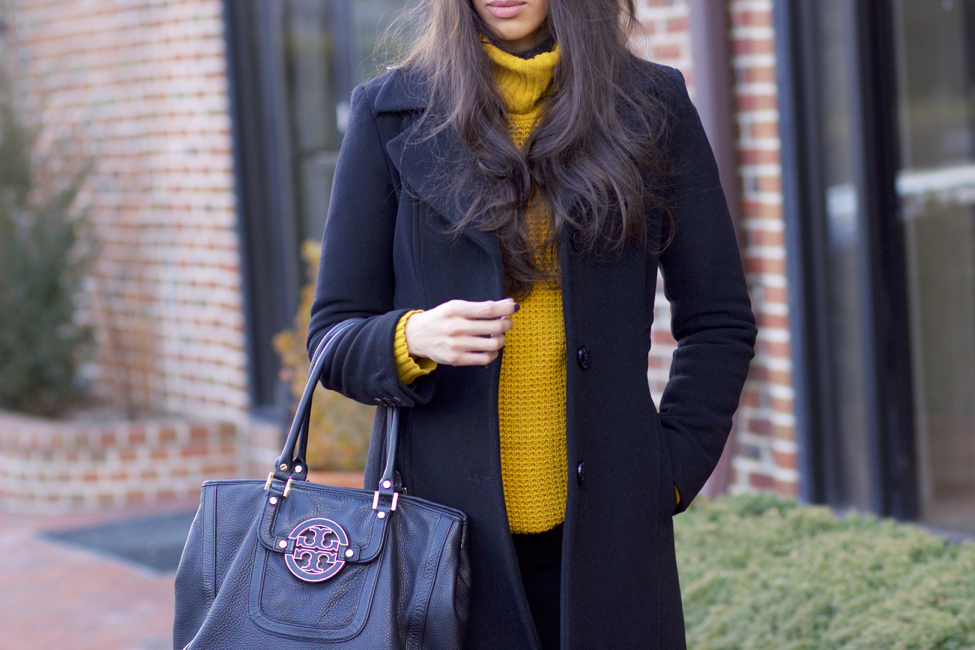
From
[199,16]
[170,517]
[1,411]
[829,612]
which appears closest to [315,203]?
[199,16]

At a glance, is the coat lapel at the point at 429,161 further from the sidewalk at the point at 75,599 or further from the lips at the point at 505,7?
the sidewalk at the point at 75,599

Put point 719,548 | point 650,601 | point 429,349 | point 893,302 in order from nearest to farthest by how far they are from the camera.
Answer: point 429,349 < point 650,601 < point 719,548 < point 893,302

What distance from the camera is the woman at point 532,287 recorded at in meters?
1.77

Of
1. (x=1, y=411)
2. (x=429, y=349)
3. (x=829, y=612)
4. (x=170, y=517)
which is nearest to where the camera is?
(x=429, y=349)

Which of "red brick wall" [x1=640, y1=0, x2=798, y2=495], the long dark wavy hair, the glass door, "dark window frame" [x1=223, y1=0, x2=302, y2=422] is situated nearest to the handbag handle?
the long dark wavy hair

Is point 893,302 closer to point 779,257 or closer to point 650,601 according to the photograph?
point 779,257

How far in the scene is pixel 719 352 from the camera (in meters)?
1.95

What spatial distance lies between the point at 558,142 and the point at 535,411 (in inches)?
17.0

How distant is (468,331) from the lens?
5.34 ft

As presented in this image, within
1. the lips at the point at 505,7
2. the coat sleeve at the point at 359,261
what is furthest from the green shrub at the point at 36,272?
the lips at the point at 505,7

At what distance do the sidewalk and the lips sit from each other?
327 centimetres

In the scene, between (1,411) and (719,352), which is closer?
(719,352)

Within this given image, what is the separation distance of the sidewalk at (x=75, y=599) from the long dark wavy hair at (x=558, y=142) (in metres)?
3.16

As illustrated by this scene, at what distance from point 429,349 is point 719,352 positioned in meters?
0.56
